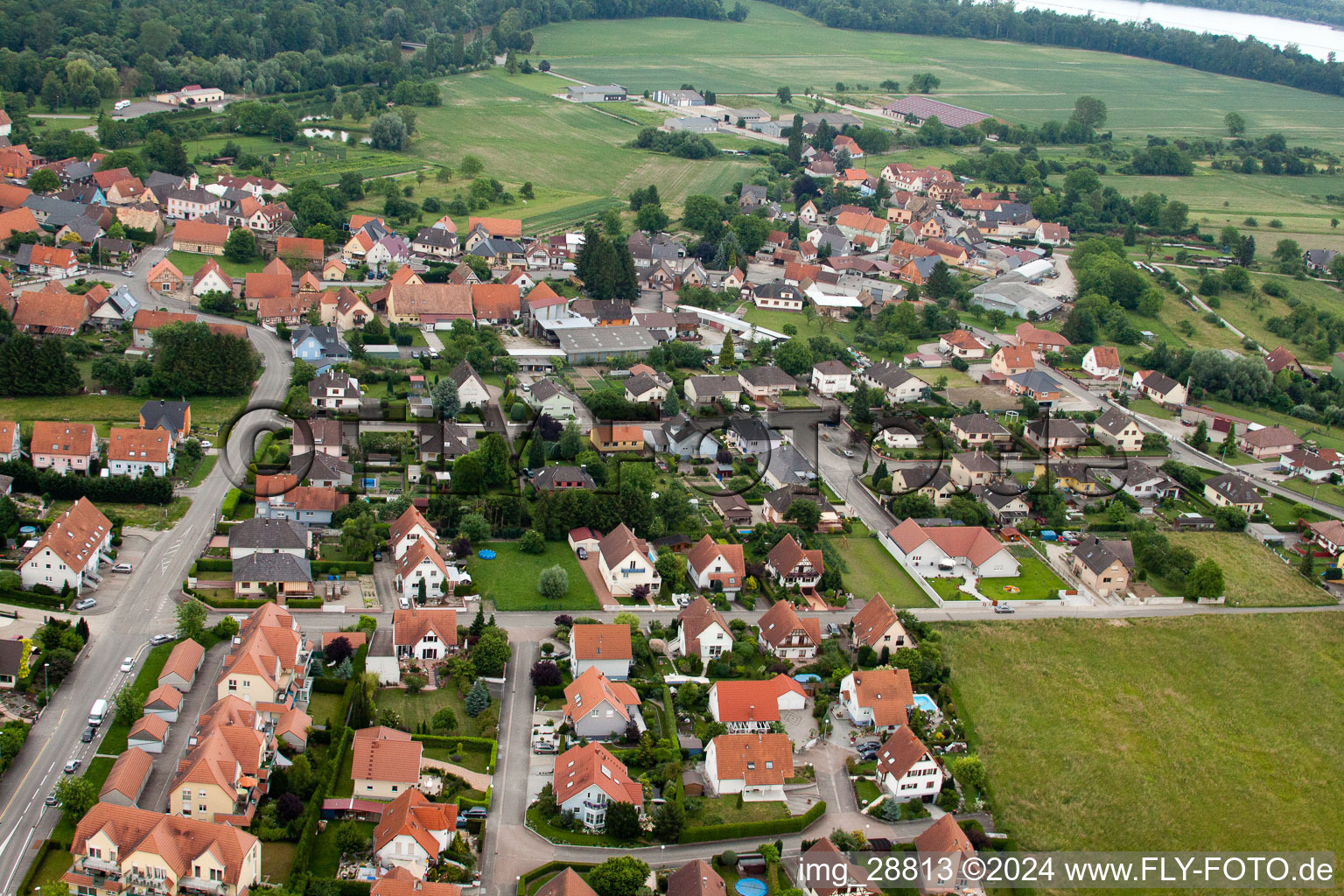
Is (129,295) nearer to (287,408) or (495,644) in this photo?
(287,408)

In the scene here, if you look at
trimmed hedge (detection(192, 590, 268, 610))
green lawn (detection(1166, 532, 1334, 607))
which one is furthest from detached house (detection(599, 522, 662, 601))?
green lawn (detection(1166, 532, 1334, 607))

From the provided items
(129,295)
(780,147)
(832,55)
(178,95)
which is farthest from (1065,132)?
(129,295)

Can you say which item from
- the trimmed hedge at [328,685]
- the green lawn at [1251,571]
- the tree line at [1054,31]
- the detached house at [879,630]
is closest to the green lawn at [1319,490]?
the green lawn at [1251,571]

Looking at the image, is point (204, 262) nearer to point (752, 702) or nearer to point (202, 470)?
point (202, 470)

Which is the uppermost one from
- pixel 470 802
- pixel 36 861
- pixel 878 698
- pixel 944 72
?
pixel 944 72

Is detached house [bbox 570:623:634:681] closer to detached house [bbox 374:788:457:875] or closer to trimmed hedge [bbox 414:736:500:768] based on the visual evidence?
trimmed hedge [bbox 414:736:500:768]

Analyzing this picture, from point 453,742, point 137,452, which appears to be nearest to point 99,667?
point 453,742
